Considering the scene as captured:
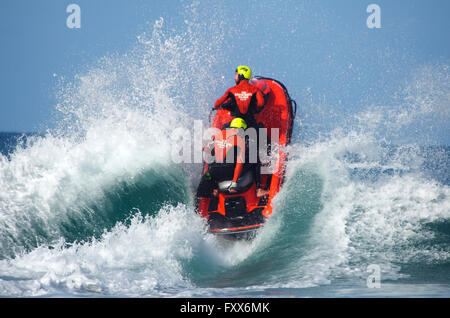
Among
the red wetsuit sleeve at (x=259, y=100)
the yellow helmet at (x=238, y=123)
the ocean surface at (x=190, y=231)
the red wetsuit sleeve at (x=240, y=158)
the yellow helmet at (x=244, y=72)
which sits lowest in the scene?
the ocean surface at (x=190, y=231)

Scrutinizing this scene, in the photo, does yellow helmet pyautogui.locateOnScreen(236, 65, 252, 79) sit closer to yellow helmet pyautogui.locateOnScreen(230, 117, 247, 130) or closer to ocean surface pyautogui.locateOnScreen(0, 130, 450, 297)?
yellow helmet pyautogui.locateOnScreen(230, 117, 247, 130)

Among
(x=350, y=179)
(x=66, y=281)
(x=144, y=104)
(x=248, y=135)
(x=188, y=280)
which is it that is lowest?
(x=188, y=280)

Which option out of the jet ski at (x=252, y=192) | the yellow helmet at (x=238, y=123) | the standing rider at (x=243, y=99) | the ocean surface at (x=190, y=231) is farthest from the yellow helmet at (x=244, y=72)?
the ocean surface at (x=190, y=231)

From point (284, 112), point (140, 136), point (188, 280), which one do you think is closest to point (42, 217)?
point (188, 280)

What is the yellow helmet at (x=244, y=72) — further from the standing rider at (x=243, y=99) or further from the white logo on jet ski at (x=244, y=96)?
the white logo on jet ski at (x=244, y=96)

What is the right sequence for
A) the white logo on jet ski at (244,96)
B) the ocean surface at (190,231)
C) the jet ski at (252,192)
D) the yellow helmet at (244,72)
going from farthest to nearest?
the yellow helmet at (244,72) < the white logo on jet ski at (244,96) < the jet ski at (252,192) < the ocean surface at (190,231)

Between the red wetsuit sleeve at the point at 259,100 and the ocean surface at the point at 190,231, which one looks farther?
the red wetsuit sleeve at the point at 259,100

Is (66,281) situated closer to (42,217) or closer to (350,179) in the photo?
(42,217)

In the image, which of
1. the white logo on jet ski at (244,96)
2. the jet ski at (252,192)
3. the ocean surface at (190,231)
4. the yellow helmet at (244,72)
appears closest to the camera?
the ocean surface at (190,231)

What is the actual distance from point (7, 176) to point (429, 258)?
18.0 ft

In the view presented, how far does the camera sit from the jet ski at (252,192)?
5.27 meters

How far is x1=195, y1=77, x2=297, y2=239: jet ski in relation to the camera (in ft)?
17.3

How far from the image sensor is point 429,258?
4727 mm

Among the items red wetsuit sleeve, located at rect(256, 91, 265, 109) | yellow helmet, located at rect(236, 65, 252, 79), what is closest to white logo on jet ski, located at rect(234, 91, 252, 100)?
red wetsuit sleeve, located at rect(256, 91, 265, 109)
